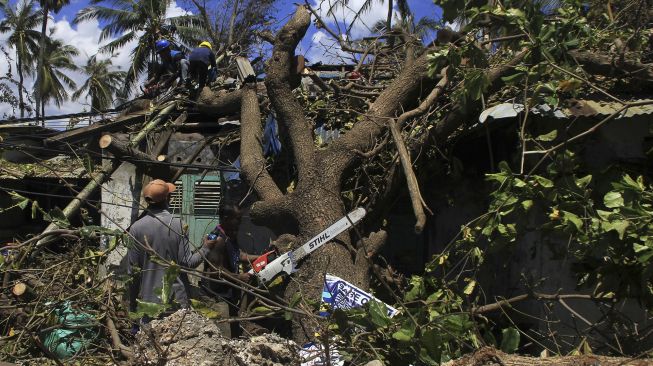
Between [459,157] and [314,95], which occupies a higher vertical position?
[314,95]

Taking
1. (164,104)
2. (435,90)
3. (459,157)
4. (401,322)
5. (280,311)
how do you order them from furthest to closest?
(164,104) < (459,157) < (435,90) < (280,311) < (401,322)

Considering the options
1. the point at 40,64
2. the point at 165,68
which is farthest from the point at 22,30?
the point at 165,68

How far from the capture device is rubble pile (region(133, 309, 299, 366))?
3.31 m

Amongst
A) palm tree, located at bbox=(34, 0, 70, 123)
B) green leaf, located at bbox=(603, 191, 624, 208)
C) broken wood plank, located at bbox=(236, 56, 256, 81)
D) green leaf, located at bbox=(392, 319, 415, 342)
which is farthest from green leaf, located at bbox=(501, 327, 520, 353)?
palm tree, located at bbox=(34, 0, 70, 123)

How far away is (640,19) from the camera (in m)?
5.32

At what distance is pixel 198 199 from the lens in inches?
314

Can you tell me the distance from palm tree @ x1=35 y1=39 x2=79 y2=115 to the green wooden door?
94.5 ft

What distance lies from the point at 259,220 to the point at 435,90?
6.37ft

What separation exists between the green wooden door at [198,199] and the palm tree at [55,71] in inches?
1134

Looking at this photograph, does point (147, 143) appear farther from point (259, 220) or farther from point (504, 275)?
point (504, 275)

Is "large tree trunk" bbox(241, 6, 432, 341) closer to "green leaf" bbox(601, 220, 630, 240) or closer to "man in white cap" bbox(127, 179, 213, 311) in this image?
"man in white cap" bbox(127, 179, 213, 311)

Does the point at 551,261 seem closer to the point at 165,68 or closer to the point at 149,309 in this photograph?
the point at 149,309

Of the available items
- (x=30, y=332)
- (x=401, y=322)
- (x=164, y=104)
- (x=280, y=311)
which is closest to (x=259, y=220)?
(x=280, y=311)

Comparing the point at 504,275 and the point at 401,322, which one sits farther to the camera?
the point at 504,275
